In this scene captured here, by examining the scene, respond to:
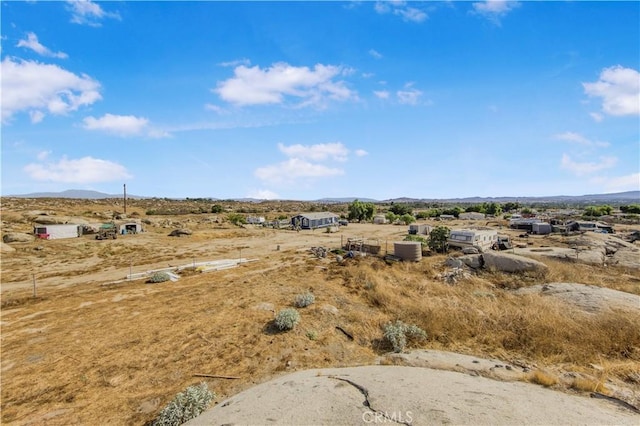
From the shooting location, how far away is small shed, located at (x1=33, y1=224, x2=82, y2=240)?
41781 millimetres

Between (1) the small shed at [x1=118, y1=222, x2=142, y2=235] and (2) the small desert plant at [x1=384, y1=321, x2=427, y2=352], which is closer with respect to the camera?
(2) the small desert plant at [x1=384, y1=321, x2=427, y2=352]

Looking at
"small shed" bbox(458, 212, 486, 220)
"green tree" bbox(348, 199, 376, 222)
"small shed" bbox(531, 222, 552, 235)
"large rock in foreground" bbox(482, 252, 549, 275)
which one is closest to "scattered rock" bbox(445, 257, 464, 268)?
"large rock in foreground" bbox(482, 252, 549, 275)

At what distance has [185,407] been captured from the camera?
8.16 metres

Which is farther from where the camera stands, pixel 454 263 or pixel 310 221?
pixel 310 221

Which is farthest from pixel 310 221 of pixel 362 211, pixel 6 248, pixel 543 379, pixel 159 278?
pixel 543 379

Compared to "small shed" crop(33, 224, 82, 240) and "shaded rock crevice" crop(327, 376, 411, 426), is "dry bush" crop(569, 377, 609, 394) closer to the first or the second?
"shaded rock crevice" crop(327, 376, 411, 426)

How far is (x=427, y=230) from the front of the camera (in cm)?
5597

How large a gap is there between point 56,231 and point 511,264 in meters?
60.5

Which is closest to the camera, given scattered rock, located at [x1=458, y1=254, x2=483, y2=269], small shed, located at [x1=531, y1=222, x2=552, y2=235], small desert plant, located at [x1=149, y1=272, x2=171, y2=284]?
small desert plant, located at [x1=149, y1=272, x2=171, y2=284]

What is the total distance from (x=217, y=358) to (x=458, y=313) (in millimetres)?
11433

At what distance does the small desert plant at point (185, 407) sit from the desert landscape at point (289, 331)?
515 mm

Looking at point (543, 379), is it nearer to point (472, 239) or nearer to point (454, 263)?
point (454, 263)

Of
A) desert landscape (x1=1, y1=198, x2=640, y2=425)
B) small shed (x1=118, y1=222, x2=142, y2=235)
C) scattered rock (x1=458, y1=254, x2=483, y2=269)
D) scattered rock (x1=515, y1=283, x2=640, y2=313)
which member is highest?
small shed (x1=118, y1=222, x2=142, y2=235)

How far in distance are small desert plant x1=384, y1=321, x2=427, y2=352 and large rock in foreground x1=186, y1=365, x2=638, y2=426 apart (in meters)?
3.06
